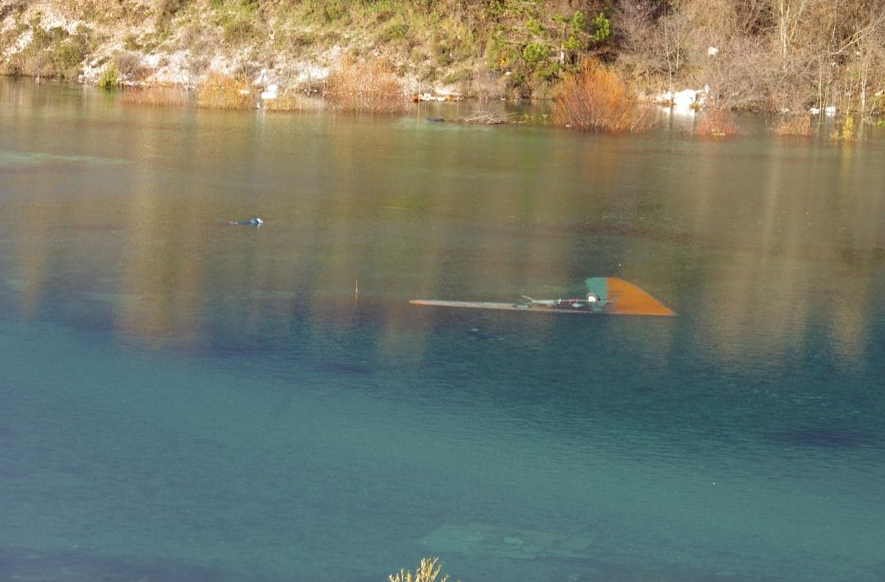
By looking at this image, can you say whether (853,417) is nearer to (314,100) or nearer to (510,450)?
(510,450)

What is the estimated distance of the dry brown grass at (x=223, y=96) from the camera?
2264cm

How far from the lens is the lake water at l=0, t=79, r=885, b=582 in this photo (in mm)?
4117

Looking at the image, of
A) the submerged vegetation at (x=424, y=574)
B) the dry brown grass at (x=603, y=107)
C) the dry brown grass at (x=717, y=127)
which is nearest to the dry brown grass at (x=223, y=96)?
the dry brown grass at (x=603, y=107)

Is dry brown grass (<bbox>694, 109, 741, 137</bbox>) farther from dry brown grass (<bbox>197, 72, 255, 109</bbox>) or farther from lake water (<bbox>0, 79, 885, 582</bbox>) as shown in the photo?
lake water (<bbox>0, 79, 885, 582</bbox>)

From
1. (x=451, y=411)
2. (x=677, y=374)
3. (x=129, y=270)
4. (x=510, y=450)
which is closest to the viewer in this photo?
(x=510, y=450)

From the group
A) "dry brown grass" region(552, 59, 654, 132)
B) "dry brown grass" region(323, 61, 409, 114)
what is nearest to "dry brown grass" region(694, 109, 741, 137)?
"dry brown grass" region(552, 59, 654, 132)

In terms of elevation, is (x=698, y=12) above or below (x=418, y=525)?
above

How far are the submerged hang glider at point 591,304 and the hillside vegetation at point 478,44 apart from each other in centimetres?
1709

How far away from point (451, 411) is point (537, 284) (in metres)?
2.59

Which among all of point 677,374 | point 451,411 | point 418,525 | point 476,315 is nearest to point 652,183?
point 476,315

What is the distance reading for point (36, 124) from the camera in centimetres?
1759

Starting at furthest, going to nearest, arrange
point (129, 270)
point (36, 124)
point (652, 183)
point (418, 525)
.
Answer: point (36, 124)
point (652, 183)
point (129, 270)
point (418, 525)

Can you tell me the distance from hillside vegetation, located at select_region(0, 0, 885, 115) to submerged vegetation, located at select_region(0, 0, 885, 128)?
0.05 metres

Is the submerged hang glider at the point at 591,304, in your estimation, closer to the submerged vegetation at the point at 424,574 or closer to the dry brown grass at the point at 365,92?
the submerged vegetation at the point at 424,574
